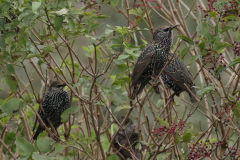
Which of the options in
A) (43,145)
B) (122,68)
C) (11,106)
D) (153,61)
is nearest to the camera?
(43,145)

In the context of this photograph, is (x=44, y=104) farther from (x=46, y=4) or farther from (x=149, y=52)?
(x=46, y=4)

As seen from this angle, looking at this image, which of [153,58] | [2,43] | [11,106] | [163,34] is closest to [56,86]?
[153,58]

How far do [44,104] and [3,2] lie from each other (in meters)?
2.03

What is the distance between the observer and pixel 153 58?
11.4ft

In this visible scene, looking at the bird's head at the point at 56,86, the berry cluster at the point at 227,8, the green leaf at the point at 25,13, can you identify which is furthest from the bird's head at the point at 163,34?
the green leaf at the point at 25,13

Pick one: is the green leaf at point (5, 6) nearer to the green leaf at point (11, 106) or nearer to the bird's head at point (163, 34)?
the green leaf at point (11, 106)

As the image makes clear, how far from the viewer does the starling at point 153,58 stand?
11.1 ft

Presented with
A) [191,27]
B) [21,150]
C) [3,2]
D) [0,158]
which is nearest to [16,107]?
[21,150]

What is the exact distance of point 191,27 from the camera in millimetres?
7543

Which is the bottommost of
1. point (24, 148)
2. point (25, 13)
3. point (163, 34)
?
point (24, 148)

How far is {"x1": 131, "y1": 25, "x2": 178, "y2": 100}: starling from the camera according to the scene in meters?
3.40

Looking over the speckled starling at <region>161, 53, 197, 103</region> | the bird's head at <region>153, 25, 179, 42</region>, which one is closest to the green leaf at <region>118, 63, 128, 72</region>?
the bird's head at <region>153, 25, 179, 42</region>

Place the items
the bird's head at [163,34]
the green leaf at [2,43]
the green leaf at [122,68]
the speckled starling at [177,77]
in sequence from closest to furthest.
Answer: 1. the green leaf at [2,43]
2. the green leaf at [122,68]
3. the bird's head at [163,34]
4. the speckled starling at [177,77]

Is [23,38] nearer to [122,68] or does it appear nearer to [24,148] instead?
[24,148]
